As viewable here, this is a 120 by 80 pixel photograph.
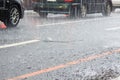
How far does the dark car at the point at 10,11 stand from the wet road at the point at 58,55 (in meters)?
0.76

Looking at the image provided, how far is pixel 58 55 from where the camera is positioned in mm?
8383

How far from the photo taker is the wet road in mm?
6637

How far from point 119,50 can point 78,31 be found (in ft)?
11.8

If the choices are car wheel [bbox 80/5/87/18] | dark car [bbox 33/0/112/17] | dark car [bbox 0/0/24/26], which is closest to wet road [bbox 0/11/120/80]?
dark car [bbox 0/0/24/26]

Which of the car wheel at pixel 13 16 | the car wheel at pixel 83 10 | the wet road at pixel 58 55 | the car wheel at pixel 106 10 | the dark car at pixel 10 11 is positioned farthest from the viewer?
the car wheel at pixel 106 10

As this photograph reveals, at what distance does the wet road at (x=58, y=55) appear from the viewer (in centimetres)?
664

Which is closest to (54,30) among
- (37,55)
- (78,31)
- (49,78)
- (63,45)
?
(78,31)

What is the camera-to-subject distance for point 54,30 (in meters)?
12.8

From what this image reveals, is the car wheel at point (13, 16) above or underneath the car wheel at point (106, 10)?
above

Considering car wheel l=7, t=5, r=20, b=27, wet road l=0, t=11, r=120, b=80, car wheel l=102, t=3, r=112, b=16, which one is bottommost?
car wheel l=102, t=3, r=112, b=16

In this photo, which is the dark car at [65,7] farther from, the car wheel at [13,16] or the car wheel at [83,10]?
the car wheel at [13,16]

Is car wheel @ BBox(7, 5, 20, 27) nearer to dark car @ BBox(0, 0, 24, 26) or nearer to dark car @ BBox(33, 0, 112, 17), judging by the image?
dark car @ BBox(0, 0, 24, 26)

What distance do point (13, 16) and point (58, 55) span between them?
542 cm

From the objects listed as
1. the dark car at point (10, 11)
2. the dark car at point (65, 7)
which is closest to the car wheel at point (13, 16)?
the dark car at point (10, 11)
